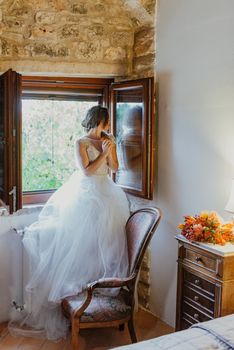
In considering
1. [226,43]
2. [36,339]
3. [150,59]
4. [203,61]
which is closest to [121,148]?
[150,59]

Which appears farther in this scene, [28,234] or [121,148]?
[121,148]

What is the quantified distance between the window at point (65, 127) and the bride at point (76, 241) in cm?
27

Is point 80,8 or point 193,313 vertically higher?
point 80,8

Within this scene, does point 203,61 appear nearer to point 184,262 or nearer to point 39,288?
point 184,262

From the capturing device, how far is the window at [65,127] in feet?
11.6

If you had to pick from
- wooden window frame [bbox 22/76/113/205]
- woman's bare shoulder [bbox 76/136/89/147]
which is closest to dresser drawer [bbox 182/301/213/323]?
woman's bare shoulder [bbox 76/136/89/147]

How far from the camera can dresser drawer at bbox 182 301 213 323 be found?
2.56 meters

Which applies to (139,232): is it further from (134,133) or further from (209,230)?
(134,133)

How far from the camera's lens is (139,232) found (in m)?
3.17

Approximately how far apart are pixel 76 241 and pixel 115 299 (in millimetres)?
494

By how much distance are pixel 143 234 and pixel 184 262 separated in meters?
0.46

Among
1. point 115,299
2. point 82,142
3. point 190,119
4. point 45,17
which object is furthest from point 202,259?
point 45,17

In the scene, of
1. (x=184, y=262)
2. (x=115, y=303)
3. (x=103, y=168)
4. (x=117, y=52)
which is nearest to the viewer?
(x=184, y=262)

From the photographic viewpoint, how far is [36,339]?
10.5 feet
